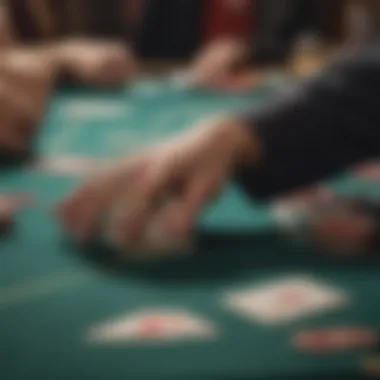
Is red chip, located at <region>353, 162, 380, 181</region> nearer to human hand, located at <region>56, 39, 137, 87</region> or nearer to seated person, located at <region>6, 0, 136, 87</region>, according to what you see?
human hand, located at <region>56, 39, 137, 87</region>

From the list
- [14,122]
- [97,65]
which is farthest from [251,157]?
[97,65]

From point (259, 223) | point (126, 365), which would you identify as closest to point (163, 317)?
point (126, 365)

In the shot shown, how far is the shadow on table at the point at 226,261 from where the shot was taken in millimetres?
542

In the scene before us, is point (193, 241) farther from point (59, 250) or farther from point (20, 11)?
point (20, 11)

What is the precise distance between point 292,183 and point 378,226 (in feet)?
0.20

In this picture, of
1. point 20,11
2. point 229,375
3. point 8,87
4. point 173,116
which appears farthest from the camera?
point 20,11

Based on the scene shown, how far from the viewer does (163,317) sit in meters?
0.48

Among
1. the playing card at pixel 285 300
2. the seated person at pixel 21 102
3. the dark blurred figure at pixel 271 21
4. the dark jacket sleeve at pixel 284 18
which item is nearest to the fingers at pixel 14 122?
the seated person at pixel 21 102

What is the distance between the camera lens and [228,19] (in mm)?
1901

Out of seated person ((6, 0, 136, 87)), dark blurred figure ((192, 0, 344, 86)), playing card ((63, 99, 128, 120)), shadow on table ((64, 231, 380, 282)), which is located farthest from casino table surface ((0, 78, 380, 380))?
dark blurred figure ((192, 0, 344, 86))

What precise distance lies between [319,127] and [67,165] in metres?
0.27

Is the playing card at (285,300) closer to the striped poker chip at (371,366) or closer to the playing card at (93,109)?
the striped poker chip at (371,366)

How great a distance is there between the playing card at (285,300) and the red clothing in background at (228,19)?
1392 millimetres

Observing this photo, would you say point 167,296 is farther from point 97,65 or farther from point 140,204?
point 97,65
